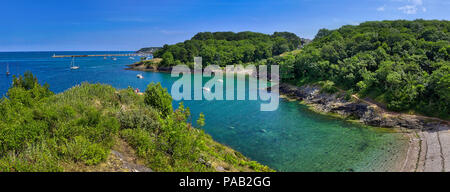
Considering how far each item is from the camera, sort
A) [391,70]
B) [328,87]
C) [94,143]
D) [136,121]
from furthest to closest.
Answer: [328,87] → [391,70] → [136,121] → [94,143]

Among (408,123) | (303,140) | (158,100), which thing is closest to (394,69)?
(408,123)

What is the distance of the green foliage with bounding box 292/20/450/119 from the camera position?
34.0 meters

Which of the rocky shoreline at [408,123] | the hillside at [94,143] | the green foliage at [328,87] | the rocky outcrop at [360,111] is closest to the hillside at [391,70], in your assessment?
the green foliage at [328,87]

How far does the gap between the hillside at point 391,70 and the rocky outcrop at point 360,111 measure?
1.74 m

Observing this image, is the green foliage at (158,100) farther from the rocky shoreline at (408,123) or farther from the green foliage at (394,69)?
the green foliage at (394,69)

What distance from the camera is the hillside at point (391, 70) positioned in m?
34.0

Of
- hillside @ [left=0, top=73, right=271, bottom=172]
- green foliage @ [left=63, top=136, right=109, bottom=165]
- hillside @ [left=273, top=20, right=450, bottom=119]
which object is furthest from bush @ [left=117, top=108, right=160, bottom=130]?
hillside @ [left=273, top=20, right=450, bottom=119]

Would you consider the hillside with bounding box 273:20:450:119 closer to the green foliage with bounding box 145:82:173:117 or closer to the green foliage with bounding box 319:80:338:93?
the green foliage with bounding box 319:80:338:93

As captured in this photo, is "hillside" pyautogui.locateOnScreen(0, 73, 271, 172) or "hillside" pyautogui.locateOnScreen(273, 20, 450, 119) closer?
"hillside" pyautogui.locateOnScreen(0, 73, 271, 172)

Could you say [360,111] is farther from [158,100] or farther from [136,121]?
[136,121]

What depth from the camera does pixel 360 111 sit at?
38.1 meters

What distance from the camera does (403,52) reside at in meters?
49.5

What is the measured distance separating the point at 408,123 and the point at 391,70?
1086 cm

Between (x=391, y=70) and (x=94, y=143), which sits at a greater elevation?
(x=391, y=70)
